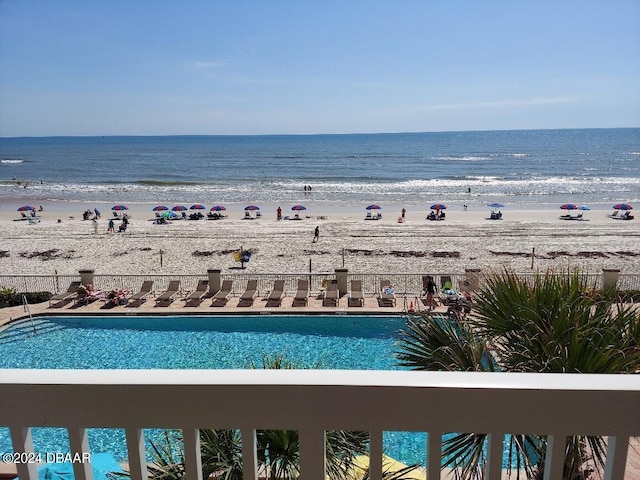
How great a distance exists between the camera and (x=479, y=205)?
137ft

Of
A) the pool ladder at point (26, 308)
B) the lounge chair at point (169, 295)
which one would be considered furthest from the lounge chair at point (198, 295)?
the pool ladder at point (26, 308)

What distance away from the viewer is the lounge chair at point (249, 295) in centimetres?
1553

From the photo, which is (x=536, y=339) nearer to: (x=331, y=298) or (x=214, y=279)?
(x=331, y=298)

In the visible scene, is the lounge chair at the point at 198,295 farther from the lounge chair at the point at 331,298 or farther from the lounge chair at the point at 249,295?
the lounge chair at the point at 331,298

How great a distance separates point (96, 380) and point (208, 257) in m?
22.1

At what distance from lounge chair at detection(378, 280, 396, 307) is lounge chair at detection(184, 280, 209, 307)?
562 centimetres

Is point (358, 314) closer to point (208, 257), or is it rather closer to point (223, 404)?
point (208, 257)

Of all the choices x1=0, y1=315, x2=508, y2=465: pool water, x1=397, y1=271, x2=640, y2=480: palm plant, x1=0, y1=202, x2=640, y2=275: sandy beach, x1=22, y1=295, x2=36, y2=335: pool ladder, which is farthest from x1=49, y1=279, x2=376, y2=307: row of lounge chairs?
x1=397, y1=271, x2=640, y2=480: palm plant

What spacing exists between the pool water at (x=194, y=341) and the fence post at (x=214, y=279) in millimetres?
2095

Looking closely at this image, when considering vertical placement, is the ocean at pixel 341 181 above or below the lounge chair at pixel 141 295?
above

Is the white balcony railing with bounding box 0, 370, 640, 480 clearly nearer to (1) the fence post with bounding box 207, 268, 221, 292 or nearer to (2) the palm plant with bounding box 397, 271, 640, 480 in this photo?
(2) the palm plant with bounding box 397, 271, 640, 480

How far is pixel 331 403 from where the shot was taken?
4.56 feet

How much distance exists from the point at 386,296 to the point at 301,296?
8.65 ft

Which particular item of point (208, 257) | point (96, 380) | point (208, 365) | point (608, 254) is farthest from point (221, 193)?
point (96, 380)
